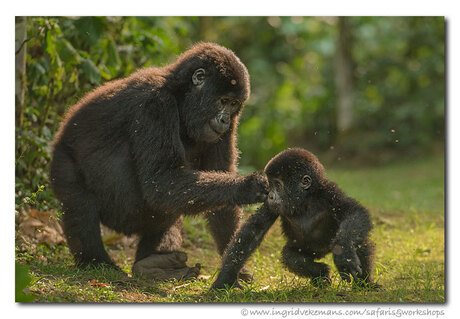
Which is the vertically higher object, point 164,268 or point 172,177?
point 172,177

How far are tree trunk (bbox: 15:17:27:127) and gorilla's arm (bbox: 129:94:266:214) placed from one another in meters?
1.68

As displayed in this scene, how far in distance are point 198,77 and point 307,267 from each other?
186 centimetres

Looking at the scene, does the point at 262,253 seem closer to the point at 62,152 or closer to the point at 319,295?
the point at 319,295

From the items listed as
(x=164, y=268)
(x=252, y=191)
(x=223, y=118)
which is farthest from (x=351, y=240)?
(x=164, y=268)

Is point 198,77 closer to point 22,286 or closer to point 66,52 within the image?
point 66,52

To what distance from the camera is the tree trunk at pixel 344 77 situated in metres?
12.5

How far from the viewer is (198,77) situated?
4891mm

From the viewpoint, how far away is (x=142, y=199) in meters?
4.97

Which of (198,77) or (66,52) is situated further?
(66,52)

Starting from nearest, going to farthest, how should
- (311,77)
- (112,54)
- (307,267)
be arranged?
(307,267)
(112,54)
(311,77)

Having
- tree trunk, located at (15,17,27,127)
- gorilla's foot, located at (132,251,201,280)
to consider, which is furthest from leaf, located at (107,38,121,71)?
gorilla's foot, located at (132,251,201,280)

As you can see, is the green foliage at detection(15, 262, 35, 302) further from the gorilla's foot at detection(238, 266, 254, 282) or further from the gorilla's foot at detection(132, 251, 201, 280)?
the gorilla's foot at detection(238, 266, 254, 282)

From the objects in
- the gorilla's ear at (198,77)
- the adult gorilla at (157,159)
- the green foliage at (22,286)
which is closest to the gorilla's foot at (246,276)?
the adult gorilla at (157,159)

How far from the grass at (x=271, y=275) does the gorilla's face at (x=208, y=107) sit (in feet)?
4.13
